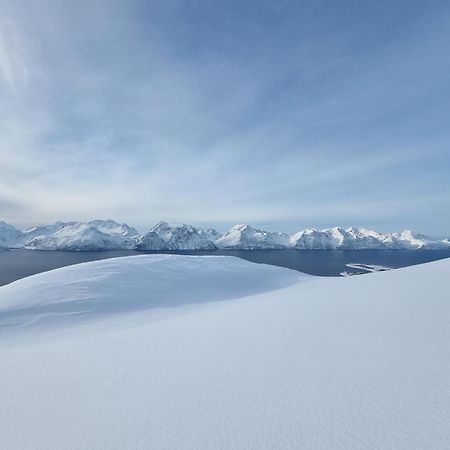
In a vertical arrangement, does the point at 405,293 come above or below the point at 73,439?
above

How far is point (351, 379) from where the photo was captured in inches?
169

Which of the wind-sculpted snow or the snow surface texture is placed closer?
the snow surface texture

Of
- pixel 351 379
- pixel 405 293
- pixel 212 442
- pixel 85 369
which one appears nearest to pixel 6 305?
pixel 85 369

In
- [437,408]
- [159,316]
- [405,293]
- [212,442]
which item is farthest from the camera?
[159,316]

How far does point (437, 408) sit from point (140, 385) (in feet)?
14.9

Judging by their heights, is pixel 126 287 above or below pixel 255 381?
below

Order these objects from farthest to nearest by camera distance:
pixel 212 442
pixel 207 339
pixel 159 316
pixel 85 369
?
pixel 159 316 < pixel 207 339 < pixel 85 369 < pixel 212 442

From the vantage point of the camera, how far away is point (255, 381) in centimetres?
459

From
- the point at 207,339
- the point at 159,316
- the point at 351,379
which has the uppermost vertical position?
the point at 351,379

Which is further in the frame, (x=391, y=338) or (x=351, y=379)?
(x=391, y=338)

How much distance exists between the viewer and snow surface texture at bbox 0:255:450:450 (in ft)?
10.6

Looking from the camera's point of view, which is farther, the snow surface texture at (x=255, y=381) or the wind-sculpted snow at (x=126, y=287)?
the wind-sculpted snow at (x=126, y=287)

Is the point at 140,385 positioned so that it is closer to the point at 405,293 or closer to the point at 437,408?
the point at 437,408

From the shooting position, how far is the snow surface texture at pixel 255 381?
3.22 metres
